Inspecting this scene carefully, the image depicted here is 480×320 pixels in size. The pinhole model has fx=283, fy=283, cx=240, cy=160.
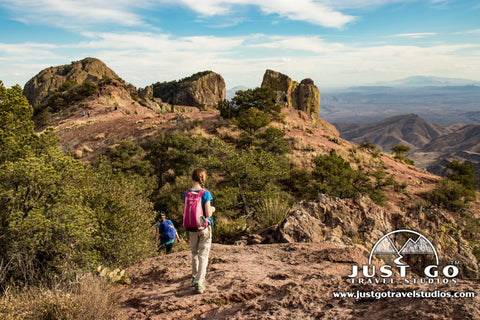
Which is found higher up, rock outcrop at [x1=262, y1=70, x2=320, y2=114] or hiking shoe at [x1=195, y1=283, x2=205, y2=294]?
rock outcrop at [x1=262, y1=70, x2=320, y2=114]

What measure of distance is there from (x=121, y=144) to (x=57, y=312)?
17.8 m

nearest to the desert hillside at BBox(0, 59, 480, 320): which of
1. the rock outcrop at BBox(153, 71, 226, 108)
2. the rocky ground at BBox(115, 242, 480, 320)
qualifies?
the rocky ground at BBox(115, 242, 480, 320)

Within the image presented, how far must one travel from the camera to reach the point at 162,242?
7.09 metres

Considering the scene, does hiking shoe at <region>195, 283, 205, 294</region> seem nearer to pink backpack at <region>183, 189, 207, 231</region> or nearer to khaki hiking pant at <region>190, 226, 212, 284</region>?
khaki hiking pant at <region>190, 226, 212, 284</region>

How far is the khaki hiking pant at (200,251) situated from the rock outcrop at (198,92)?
65485 millimetres

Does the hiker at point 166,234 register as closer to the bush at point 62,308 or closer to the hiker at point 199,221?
the hiker at point 199,221

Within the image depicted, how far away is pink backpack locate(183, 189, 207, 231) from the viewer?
4016 mm

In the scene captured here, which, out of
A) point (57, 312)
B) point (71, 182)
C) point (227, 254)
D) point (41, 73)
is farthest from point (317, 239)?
point (41, 73)

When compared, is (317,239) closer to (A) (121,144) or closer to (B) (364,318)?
(B) (364,318)

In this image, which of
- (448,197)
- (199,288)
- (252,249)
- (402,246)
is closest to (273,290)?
Result: (199,288)

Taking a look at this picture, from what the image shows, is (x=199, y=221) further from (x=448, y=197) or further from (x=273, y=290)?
(x=448, y=197)

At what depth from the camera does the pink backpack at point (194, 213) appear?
4016 mm

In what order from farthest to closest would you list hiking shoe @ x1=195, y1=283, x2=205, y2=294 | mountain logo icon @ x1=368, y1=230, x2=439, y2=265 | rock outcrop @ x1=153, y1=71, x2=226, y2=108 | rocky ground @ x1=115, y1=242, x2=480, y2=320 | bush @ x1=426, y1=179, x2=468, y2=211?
1. rock outcrop @ x1=153, y1=71, x2=226, y2=108
2. bush @ x1=426, y1=179, x2=468, y2=211
3. mountain logo icon @ x1=368, y1=230, x2=439, y2=265
4. hiking shoe @ x1=195, y1=283, x2=205, y2=294
5. rocky ground @ x1=115, y1=242, x2=480, y2=320

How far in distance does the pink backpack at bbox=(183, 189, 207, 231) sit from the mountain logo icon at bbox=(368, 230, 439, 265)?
9.96ft
